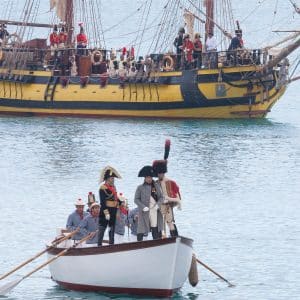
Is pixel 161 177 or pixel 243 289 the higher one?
pixel 161 177

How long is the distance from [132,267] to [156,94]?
43.1m

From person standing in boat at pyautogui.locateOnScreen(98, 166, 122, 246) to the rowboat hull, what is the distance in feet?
1.79

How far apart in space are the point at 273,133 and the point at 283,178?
16.0m

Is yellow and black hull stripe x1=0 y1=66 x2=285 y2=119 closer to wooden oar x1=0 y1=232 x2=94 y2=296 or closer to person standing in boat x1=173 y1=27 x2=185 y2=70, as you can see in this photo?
person standing in boat x1=173 y1=27 x2=185 y2=70

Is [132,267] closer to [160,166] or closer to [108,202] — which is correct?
[108,202]

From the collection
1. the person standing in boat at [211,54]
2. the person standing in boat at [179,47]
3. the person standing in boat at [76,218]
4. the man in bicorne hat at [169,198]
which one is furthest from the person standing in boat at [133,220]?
the person standing in boat at [179,47]

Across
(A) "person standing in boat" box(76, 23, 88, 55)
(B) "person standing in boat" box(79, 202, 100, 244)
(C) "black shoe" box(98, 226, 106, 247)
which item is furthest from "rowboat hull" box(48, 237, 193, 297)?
(A) "person standing in boat" box(76, 23, 88, 55)

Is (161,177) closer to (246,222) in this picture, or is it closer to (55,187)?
(246,222)

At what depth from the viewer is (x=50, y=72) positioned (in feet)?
250

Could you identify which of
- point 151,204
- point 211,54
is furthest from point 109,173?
point 211,54

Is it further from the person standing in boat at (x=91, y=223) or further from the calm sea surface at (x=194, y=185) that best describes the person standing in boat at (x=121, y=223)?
the calm sea surface at (x=194, y=185)

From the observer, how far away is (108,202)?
33.3 metres

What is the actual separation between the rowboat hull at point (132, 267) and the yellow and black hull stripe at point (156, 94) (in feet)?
134

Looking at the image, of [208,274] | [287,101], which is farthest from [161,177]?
[287,101]
